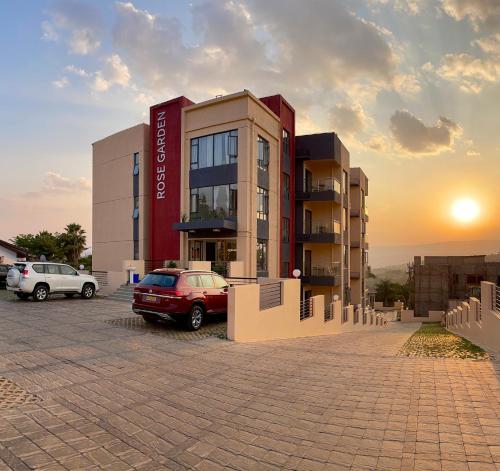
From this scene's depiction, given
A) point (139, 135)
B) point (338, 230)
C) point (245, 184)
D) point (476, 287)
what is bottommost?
point (476, 287)

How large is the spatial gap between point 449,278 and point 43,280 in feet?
150

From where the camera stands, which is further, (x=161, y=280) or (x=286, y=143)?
(x=286, y=143)

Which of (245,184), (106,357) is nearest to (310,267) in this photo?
(245,184)

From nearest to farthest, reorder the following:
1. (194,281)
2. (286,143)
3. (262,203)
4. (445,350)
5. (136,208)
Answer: (445,350) → (194,281) → (262,203) → (136,208) → (286,143)

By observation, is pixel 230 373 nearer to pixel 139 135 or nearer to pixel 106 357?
pixel 106 357

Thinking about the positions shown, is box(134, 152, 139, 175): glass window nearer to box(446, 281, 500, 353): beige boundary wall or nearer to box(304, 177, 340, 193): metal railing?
box(304, 177, 340, 193): metal railing

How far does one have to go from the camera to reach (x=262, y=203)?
81.8ft

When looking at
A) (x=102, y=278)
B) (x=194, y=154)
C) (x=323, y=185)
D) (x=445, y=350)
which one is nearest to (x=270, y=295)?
(x=445, y=350)

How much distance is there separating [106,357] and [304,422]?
182 inches

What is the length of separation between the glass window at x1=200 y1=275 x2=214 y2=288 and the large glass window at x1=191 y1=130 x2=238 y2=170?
12769 mm

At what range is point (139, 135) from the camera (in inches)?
1071

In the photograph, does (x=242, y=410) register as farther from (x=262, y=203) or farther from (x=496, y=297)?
(x=262, y=203)

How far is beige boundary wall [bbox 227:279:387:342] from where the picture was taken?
33.1ft

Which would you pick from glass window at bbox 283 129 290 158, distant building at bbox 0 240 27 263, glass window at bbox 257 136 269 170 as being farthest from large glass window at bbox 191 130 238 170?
distant building at bbox 0 240 27 263
